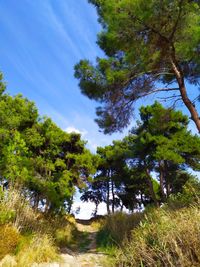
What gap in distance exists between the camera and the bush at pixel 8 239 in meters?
5.84

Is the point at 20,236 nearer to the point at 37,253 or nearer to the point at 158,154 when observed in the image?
the point at 37,253

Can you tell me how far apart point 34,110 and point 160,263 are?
29.9ft

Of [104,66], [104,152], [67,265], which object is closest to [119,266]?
[67,265]

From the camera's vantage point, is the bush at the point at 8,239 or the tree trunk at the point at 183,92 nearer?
the bush at the point at 8,239

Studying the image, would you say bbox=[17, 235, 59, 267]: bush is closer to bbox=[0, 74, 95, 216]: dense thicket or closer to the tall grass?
the tall grass

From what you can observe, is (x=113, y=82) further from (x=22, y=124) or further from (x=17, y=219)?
(x=22, y=124)

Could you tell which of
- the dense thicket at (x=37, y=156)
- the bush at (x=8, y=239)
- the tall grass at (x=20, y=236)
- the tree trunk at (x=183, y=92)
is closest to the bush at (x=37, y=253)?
the tall grass at (x=20, y=236)

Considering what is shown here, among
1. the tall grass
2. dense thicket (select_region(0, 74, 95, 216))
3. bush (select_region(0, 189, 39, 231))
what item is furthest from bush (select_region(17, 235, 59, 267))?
dense thicket (select_region(0, 74, 95, 216))

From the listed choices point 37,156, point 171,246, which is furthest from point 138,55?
point 37,156

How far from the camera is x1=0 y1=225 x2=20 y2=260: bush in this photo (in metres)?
5.84

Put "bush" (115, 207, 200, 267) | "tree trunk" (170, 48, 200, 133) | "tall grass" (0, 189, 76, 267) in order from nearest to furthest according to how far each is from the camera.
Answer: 1. "bush" (115, 207, 200, 267)
2. "tall grass" (0, 189, 76, 267)
3. "tree trunk" (170, 48, 200, 133)

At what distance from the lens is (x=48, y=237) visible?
25.3 feet

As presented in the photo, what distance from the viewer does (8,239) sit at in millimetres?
6109

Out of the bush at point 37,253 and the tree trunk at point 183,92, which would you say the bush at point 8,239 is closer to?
the bush at point 37,253
